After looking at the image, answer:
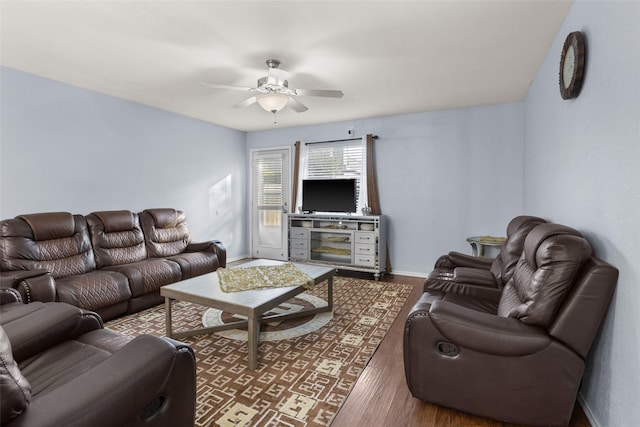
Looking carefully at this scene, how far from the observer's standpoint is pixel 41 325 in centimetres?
166

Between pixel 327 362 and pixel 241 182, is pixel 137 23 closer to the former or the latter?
pixel 327 362

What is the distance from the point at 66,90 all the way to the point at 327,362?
4.15 meters

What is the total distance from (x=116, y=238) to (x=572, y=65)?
15.4 feet

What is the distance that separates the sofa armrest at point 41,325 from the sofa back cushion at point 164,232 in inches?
93.4

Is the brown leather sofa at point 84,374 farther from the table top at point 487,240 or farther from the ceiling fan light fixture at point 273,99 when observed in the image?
the table top at point 487,240

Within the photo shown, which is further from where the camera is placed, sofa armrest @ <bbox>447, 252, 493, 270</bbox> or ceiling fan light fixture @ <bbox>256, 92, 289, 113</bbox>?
sofa armrest @ <bbox>447, 252, 493, 270</bbox>

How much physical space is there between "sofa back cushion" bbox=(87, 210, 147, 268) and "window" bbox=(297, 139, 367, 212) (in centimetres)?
277

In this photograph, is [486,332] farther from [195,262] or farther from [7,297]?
[195,262]

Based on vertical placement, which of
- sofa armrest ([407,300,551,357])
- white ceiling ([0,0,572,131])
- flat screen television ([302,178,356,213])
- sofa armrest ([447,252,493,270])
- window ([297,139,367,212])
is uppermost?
white ceiling ([0,0,572,131])

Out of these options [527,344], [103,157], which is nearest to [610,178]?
[527,344]

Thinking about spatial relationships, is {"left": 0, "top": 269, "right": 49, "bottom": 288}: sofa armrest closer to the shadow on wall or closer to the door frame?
the shadow on wall

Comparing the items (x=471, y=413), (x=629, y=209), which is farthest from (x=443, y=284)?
(x=629, y=209)

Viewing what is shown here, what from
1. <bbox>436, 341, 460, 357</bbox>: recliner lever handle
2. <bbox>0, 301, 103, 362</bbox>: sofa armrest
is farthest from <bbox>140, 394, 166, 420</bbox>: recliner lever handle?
<bbox>436, 341, 460, 357</bbox>: recliner lever handle

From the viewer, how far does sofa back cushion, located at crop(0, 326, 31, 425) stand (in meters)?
0.88
